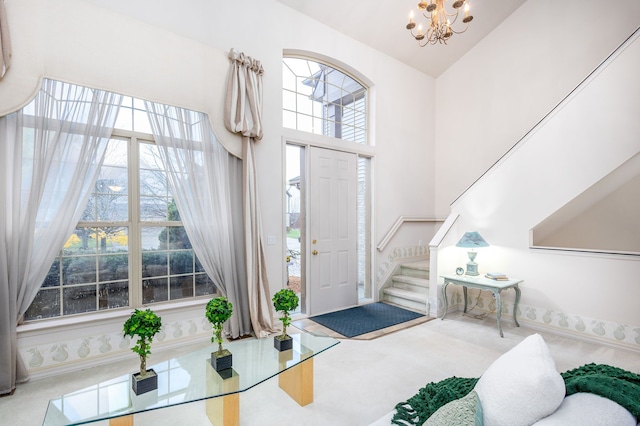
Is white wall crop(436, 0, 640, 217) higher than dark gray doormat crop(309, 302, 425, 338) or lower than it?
higher

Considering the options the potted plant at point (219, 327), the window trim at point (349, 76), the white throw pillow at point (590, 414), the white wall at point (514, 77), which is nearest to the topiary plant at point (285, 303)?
the potted plant at point (219, 327)

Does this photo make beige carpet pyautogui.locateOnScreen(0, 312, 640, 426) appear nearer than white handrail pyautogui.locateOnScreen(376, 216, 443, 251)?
Yes

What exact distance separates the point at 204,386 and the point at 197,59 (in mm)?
3065

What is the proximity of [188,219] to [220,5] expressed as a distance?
95.2 inches

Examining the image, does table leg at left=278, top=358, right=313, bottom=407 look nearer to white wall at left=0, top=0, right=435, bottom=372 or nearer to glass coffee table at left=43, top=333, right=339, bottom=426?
glass coffee table at left=43, top=333, right=339, bottom=426

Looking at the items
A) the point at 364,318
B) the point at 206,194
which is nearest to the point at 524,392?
the point at 206,194

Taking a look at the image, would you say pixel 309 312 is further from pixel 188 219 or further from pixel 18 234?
pixel 18 234

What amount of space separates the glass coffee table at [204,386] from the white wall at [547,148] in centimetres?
269

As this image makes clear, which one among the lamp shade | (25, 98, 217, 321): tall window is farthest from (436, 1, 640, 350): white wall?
(25, 98, 217, 321): tall window

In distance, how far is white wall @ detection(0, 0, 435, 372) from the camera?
258 cm

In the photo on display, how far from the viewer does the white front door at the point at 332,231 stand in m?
4.40

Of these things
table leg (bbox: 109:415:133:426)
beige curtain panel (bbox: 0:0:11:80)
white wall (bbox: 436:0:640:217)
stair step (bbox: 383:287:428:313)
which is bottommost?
stair step (bbox: 383:287:428:313)

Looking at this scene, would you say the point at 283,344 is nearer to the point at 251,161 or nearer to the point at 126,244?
the point at 126,244

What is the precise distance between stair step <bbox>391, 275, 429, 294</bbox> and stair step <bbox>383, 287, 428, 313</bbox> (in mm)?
65
